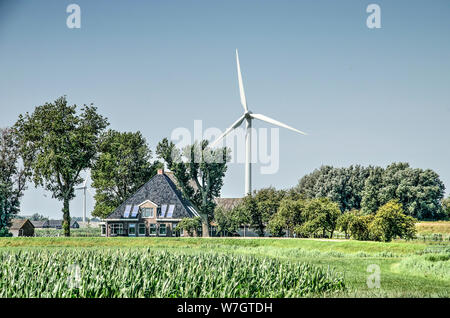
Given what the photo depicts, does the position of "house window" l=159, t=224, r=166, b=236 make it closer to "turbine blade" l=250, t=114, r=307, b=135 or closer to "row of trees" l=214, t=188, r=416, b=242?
"row of trees" l=214, t=188, r=416, b=242

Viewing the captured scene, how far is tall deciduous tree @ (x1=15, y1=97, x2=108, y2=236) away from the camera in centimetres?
7106

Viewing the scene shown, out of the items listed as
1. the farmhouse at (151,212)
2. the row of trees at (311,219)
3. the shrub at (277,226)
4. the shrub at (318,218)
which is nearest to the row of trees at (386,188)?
the row of trees at (311,219)

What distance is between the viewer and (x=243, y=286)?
2103 cm

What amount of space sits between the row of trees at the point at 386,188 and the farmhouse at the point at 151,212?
22984 mm

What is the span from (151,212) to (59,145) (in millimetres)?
15663

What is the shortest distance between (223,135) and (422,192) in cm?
3791

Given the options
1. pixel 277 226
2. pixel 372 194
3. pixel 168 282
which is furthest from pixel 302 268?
pixel 372 194

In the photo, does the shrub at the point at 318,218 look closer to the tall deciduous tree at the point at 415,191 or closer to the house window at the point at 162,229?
the house window at the point at 162,229

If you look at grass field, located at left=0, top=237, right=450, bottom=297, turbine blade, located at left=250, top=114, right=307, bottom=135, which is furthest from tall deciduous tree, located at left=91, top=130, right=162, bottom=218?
grass field, located at left=0, top=237, right=450, bottom=297

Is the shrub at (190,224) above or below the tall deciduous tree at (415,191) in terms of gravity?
below

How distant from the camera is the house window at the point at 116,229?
77375mm

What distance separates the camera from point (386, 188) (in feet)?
291

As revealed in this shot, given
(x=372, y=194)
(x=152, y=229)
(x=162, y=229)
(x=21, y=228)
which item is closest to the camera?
(x=162, y=229)

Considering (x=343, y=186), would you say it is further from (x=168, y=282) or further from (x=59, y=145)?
(x=168, y=282)
